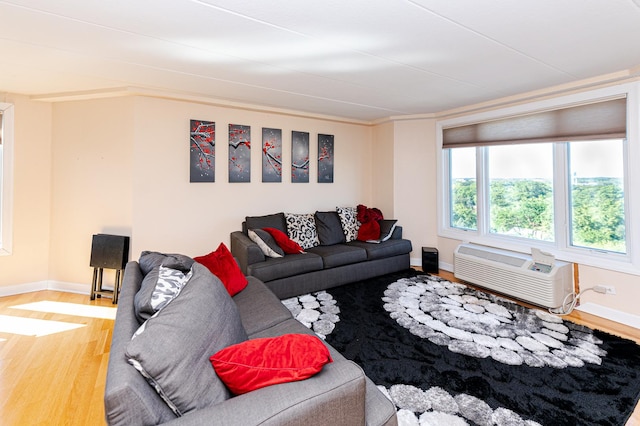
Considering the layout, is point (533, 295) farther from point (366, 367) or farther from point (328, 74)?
point (328, 74)

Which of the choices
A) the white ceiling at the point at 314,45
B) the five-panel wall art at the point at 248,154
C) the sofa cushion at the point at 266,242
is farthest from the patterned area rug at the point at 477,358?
the white ceiling at the point at 314,45

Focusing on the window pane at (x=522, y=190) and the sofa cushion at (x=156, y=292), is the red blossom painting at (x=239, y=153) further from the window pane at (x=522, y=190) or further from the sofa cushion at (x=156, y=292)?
the window pane at (x=522, y=190)

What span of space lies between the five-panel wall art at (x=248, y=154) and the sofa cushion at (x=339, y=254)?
1256mm

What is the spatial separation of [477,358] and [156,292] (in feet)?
7.54

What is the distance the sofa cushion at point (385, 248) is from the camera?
173 inches

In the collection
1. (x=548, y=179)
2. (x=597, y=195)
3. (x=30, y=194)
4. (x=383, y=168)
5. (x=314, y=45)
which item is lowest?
(x=597, y=195)

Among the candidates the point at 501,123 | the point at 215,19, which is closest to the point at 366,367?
the point at 215,19

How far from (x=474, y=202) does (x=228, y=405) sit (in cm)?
451

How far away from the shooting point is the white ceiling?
199cm

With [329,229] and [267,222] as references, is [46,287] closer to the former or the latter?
[267,222]

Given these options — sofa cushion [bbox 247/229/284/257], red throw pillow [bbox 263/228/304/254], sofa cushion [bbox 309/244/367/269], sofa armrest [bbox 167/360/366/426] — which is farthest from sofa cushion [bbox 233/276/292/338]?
sofa cushion [bbox 309/244/367/269]

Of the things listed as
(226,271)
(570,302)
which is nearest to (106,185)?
(226,271)

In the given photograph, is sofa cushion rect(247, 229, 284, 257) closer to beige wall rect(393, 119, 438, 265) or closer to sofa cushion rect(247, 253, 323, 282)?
sofa cushion rect(247, 253, 323, 282)

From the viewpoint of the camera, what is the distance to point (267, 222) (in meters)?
4.32
